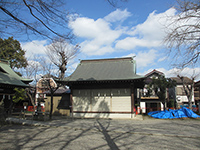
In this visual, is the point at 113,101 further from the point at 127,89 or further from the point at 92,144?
the point at 92,144

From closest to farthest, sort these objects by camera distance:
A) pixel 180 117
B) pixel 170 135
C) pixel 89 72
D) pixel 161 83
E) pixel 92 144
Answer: pixel 92 144 → pixel 170 135 → pixel 180 117 → pixel 89 72 → pixel 161 83

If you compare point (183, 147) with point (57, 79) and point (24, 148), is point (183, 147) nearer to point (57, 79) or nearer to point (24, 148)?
point (24, 148)

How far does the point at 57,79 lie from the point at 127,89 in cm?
778

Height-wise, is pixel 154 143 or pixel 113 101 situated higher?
pixel 113 101

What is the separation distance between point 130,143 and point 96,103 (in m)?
10.5

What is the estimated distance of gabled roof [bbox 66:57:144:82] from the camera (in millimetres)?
17312

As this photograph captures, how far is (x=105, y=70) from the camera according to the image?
1939 centimetres

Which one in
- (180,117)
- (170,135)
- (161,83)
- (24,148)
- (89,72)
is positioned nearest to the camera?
(24,148)

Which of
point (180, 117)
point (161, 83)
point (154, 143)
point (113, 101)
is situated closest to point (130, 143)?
point (154, 143)

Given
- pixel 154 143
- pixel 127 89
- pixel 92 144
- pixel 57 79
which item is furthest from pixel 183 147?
pixel 57 79

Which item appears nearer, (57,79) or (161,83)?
(57,79)

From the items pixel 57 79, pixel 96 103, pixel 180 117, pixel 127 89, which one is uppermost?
pixel 57 79

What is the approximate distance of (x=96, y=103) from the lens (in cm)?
1728

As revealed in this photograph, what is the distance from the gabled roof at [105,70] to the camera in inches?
682
